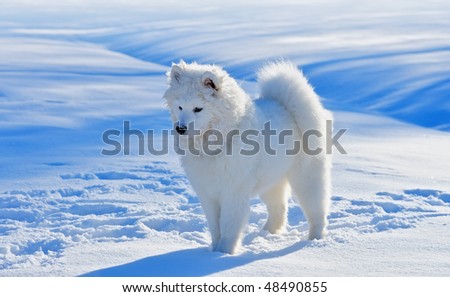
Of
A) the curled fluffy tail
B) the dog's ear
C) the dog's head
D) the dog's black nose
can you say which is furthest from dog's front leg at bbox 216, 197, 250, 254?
the curled fluffy tail

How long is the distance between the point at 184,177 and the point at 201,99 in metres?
3.61

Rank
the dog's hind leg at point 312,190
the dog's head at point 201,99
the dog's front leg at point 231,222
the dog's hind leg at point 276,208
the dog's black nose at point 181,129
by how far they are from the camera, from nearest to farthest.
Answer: the dog's black nose at point 181,129 → the dog's head at point 201,99 → the dog's front leg at point 231,222 → the dog's hind leg at point 312,190 → the dog's hind leg at point 276,208

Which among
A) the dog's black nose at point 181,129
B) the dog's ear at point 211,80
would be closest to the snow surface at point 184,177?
the dog's black nose at point 181,129

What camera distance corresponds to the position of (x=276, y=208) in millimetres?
6371

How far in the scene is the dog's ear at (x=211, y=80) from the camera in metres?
5.16

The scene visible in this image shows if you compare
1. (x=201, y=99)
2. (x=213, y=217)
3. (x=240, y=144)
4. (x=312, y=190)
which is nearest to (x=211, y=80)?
(x=201, y=99)

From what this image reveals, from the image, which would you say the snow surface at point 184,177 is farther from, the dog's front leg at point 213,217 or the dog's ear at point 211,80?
the dog's ear at point 211,80

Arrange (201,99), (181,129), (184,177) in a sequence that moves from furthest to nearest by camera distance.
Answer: (184,177) → (201,99) → (181,129)

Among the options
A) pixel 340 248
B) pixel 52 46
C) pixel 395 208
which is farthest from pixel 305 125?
pixel 52 46

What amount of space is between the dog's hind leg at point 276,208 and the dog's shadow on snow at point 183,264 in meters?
0.88

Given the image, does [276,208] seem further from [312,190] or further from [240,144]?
[240,144]

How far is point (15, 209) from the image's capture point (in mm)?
6906

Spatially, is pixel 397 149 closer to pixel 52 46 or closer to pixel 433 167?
pixel 433 167

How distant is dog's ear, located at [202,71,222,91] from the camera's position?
203 inches
